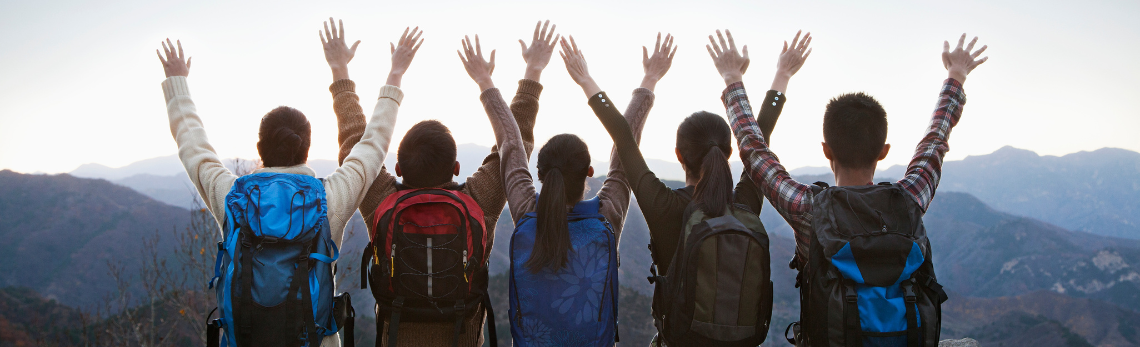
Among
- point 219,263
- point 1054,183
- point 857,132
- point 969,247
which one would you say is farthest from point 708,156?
point 1054,183

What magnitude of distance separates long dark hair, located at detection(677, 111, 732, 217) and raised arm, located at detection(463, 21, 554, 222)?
2.81ft

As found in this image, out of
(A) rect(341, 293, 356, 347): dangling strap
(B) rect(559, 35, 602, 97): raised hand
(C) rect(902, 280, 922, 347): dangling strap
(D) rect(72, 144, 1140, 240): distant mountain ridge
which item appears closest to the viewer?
(C) rect(902, 280, 922, 347): dangling strap

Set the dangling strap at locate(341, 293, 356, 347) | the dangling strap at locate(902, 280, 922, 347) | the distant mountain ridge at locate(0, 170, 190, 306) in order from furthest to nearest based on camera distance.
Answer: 1. the distant mountain ridge at locate(0, 170, 190, 306)
2. the dangling strap at locate(341, 293, 356, 347)
3. the dangling strap at locate(902, 280, 922, 347)

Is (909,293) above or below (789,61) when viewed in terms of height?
below

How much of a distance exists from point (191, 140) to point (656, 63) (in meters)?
2.55

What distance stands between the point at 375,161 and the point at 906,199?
2.37 meters

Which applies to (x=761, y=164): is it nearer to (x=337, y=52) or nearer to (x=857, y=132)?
(x=857, y=132)

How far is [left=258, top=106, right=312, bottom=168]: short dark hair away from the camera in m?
2.39

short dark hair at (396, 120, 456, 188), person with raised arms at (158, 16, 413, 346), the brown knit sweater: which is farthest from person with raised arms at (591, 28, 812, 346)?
person with raised arms at (158, 16, 413, 346)

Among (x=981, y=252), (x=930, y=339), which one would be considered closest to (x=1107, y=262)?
(x=981, y=252)

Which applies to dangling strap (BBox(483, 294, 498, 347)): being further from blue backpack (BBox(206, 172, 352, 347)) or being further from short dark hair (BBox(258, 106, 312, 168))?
short dark hair (BBox(258, 106, 312, 168))

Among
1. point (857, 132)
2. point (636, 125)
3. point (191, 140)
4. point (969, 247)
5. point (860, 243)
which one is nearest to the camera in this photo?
point (860, 243)

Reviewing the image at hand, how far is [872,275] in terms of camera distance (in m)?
1.93

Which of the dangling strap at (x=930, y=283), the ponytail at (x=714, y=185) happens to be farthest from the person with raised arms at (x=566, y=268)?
the dangling strap at (x=930, y=283)
